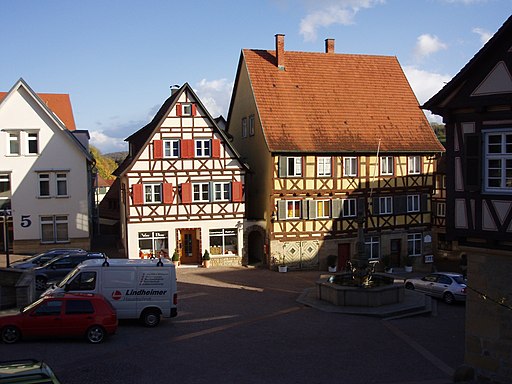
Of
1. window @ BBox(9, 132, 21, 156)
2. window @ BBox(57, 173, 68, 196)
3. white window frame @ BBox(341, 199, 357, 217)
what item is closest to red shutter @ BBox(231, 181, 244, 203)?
white window frame @ BBox(341, 199, 357, 217)

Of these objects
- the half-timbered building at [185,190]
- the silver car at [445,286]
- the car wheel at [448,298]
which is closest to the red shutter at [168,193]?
the half-timbered building at [185,190]

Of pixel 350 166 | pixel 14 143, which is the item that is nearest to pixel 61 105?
pixel 14 143

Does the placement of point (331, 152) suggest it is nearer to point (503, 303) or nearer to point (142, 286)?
point (142, 286)

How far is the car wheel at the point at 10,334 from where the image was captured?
1650cm

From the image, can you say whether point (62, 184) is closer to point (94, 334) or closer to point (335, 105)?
point (335, 105)

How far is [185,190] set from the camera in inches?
1332

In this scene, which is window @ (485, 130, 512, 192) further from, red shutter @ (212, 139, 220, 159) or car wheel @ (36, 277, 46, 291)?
red shutter @ (212, 139, 220, 159)

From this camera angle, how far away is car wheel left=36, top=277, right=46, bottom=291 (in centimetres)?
2517

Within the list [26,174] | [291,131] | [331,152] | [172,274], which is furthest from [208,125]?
[172,274]

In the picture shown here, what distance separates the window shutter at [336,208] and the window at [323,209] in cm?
23

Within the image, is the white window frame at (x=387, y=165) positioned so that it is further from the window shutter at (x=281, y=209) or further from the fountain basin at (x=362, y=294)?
the fountain basin at (x=362, y=294)

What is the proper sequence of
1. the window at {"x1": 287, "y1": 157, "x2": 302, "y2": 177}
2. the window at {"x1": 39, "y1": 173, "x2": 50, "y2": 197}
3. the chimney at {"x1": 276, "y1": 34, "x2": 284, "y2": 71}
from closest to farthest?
the window at {"x1": 287, "y1": 157, "x2": 302, "y2": 177} → the window at {"x1": 39, "y1": 173, "x2": 50, "y2": 197} → the chimney at {"x1": 276, "y1": 34, "x2": 284, "y2": 71}

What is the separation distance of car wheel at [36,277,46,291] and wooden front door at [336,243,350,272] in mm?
16902

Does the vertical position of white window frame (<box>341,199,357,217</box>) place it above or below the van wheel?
above
